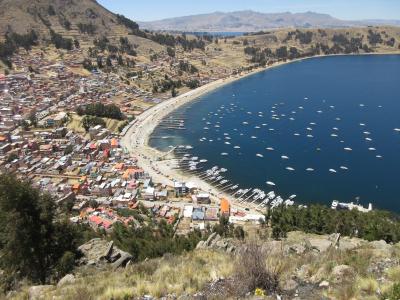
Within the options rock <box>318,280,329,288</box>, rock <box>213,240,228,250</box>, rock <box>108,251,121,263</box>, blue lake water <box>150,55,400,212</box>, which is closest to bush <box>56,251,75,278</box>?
rock <box>108,251,121,263</box>

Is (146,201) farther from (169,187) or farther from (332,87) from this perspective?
(332,87)

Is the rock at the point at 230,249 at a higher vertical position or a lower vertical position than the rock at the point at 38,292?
lower

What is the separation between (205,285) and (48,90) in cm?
9429

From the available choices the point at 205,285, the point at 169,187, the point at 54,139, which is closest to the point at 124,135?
the point at 54,139

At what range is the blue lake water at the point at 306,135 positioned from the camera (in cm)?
5250

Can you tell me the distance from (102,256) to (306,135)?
61.5 m

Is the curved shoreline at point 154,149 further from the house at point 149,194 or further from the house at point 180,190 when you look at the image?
the house at point 149,194

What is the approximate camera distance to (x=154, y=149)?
220ft

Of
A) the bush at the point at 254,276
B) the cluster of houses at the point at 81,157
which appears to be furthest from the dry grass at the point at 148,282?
the cluster of houses at the point at 81,157

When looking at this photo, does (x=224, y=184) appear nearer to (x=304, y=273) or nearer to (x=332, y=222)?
(x=332, y=222)

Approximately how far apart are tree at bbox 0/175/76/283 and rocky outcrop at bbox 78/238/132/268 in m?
0.91

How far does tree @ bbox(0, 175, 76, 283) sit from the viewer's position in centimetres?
1672

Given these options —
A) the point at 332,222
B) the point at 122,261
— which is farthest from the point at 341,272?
the point at 332,222

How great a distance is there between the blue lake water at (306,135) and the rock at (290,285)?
3963 centimetres
